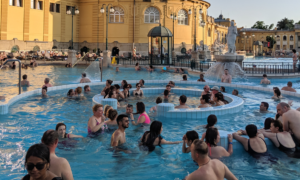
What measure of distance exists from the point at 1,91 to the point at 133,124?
363 inches

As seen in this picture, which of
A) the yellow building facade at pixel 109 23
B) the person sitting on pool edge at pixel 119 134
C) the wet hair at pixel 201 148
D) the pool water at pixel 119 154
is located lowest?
the pool water at pixel 119 154

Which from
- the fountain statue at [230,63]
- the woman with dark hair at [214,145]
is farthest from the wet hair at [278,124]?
the fountain statue at [230,63]

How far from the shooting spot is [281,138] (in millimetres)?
6496

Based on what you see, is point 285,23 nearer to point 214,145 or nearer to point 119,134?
point 214,145

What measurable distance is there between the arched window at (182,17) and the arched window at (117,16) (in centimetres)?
853

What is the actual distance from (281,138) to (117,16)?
129 feet

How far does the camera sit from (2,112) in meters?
9.99

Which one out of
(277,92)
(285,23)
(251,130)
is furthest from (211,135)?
(285,23)

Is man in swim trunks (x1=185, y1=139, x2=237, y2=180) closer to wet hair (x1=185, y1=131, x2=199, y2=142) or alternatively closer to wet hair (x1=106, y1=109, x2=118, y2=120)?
wet hair (x1=185, y1=131, x2=199, y2=142)

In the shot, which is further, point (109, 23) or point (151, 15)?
point (151, 15)

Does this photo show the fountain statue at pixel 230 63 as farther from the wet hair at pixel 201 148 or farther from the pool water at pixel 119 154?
the wet hair at pixel 201 148

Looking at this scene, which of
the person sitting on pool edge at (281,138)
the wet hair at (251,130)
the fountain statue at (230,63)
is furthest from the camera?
the fountain statue at (230,63)

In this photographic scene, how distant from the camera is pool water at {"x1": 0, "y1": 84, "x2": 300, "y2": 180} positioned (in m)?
5.61

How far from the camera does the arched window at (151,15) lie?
1734 inches
